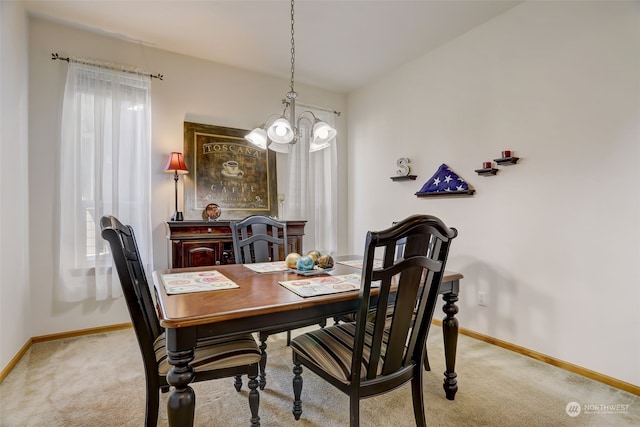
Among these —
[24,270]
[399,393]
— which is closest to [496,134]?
[399,393]

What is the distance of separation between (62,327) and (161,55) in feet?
8.81

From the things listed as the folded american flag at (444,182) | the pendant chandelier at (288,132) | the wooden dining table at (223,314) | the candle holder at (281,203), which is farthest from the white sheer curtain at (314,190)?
the wooden dining table at (223,314)

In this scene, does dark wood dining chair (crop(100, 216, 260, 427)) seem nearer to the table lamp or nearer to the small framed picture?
the table lamp

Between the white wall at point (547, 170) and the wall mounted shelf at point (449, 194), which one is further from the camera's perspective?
the wall mounted shelf at point (449, 194)

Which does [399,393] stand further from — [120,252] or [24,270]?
[24,270]

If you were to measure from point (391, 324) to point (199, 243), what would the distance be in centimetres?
213

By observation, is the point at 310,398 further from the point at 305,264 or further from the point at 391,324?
the point at 391,324

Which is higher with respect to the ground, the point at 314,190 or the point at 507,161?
the point at 507,161

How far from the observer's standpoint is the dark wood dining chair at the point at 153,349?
1.26m

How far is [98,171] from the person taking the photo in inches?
110

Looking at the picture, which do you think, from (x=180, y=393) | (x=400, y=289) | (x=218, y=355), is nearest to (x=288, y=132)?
(x=400, y=289)

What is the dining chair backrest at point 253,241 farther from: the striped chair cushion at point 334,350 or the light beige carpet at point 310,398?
the striped chair cushion at point 334,350

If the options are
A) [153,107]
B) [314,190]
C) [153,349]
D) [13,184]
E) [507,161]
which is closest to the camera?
[153,349]

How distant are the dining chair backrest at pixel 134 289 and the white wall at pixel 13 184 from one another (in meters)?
1.38
